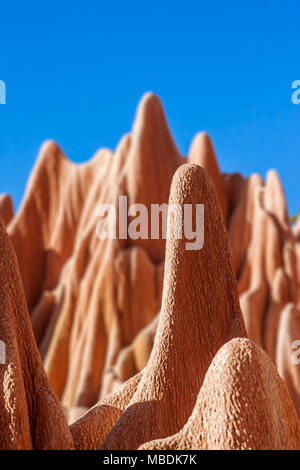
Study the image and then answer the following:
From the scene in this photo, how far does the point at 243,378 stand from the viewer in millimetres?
3891

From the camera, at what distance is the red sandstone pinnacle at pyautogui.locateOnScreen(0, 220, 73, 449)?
405 cm

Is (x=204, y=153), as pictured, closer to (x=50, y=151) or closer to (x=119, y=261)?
(x=119, y=261)

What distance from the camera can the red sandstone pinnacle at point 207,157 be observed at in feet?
70.4

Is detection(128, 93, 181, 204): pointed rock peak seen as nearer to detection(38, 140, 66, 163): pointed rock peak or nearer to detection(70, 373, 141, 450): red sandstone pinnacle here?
detection(38, 140, 66, 163): pointed rock peak

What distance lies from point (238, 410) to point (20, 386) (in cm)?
122

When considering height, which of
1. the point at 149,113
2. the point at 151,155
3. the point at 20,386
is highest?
the point at 149,113

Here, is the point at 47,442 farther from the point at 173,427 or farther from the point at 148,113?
the point at 148,113

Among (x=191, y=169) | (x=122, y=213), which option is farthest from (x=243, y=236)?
(x=191, y=169)

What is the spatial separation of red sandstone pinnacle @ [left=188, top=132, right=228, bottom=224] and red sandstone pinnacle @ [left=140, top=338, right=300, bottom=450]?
1745 centimetres

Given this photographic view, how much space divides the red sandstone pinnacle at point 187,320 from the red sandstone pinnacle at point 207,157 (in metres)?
16.2

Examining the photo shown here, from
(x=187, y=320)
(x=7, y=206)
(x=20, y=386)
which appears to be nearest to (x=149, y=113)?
(x=7, y=206)

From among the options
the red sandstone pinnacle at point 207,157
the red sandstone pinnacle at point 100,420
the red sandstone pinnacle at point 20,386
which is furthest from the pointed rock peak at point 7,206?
the red sandstone pinnacle at point 20,386

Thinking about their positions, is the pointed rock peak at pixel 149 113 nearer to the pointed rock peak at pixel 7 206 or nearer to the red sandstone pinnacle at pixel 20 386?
the pointed rock peak at pixel 7 206

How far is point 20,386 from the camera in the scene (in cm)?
416
